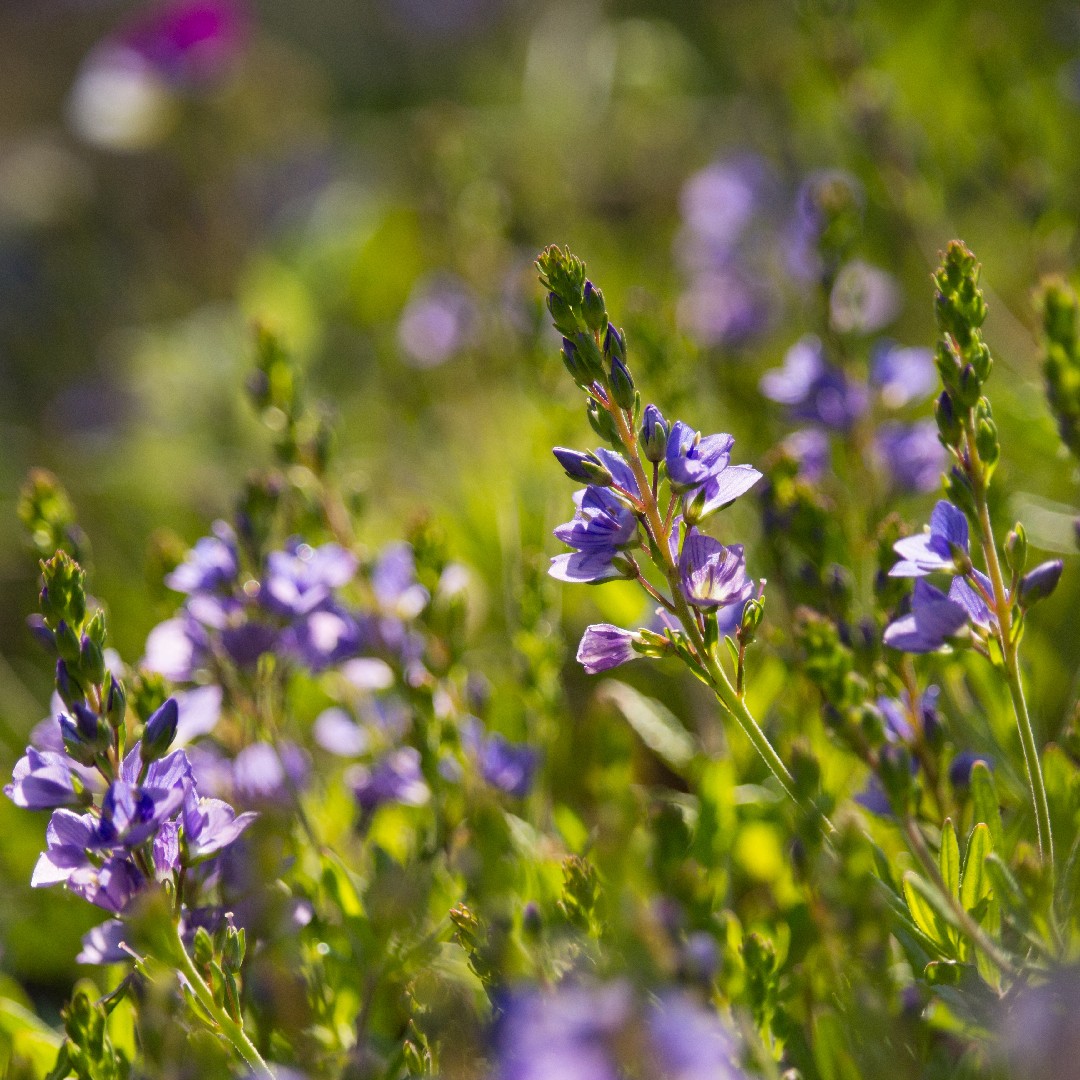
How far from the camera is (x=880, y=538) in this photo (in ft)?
3.21

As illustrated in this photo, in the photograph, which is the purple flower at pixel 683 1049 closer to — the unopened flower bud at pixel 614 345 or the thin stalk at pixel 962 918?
the thin stalk at pixel 962 918

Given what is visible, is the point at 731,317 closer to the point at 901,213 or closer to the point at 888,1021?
the point at 901,213

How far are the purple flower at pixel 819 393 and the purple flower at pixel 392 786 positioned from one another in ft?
1.81

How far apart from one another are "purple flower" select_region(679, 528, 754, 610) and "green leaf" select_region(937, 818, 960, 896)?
0.74 feet

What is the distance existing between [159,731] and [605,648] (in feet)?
1.05

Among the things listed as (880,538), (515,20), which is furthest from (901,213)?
(515,20)

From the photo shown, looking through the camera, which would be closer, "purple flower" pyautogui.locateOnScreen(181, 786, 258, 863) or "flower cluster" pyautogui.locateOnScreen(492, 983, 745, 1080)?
"flower cluster" pyautogui.locateOnScreen(492, 983, 745, 1080)

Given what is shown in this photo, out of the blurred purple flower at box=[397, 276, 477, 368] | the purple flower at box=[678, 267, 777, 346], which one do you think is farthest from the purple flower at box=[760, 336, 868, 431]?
the blurred purple flower at box=[397, 276, 477, 368]

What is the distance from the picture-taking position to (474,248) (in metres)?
1.97

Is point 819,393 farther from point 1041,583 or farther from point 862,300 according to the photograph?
point 1041,583

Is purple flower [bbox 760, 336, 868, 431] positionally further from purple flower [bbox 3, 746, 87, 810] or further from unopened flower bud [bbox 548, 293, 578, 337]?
purple flower [bbox 3, 746, 87, 810]

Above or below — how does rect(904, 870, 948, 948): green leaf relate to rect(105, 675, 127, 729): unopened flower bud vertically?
below

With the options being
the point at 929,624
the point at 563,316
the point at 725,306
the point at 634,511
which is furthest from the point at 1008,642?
the point at 725,306

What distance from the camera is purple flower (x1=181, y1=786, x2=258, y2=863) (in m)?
0.84
